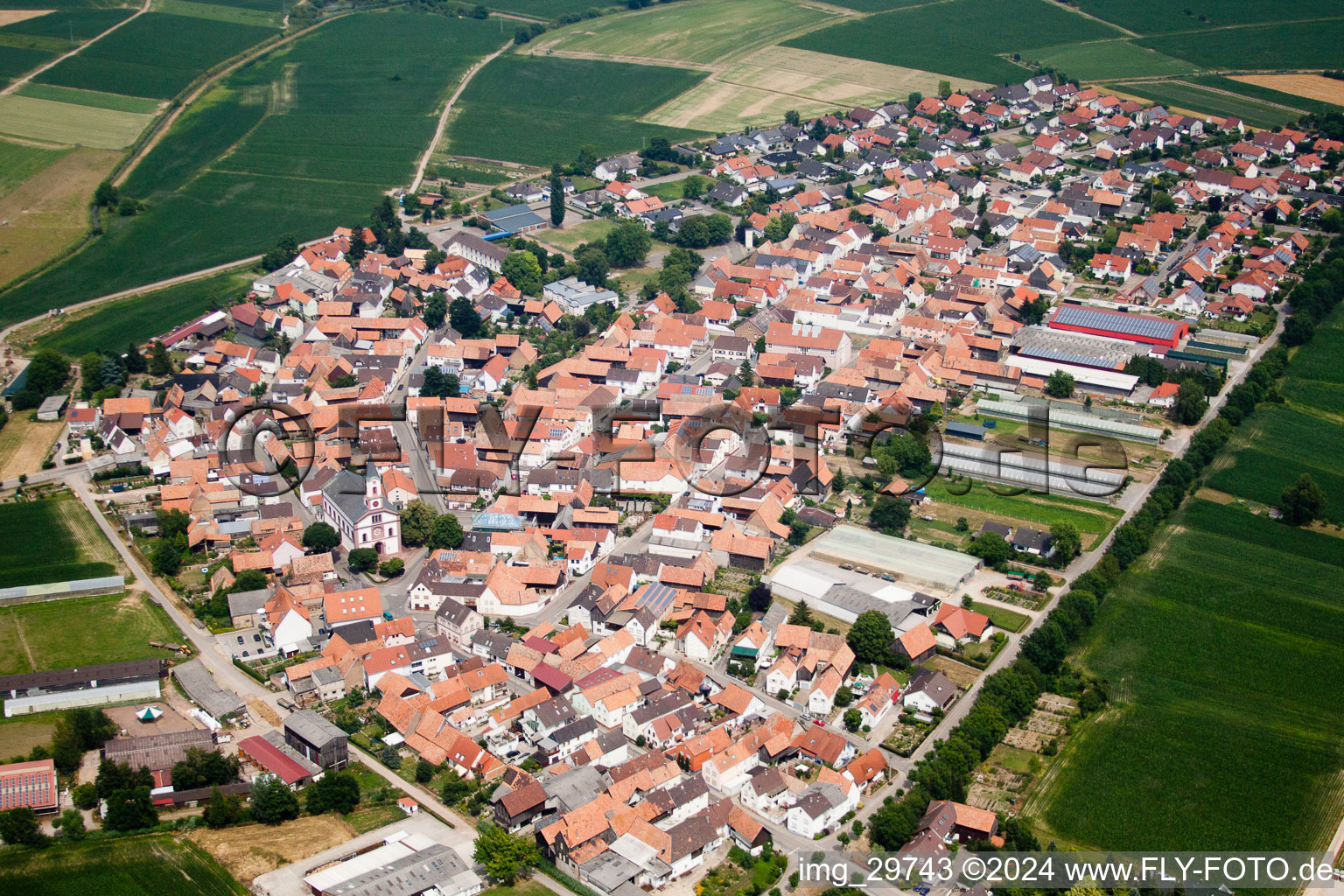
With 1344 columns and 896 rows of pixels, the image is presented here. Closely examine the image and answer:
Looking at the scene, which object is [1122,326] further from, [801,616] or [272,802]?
[272,802]

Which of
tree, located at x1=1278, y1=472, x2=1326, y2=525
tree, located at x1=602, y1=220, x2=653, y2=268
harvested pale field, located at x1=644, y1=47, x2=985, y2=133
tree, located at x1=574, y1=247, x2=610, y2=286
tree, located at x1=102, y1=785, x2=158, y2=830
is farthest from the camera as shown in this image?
harvested pale field, located at x1=644, y1=47, x2=985, y2=133

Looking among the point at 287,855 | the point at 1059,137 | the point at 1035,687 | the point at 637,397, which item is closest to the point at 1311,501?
the point at 1035,687

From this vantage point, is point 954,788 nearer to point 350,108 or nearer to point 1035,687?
point 1035,687

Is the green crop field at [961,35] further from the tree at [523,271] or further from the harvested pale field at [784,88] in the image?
the tree at [523,271]

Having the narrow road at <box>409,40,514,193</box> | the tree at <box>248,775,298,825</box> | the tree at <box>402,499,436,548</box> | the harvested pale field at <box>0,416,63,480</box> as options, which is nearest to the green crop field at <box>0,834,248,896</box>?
the tree at <box>248,775,298,825</box>

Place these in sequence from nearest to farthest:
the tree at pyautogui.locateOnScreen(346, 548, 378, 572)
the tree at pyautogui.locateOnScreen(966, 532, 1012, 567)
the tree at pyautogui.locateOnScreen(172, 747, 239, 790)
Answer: the tree at pyautogui.locateOnScreen(172, 747, 239, 790)
the tree at pyautogui.locateOnScreen(346, 548, 378, 572)
the tree at pyautogui.locateOnScreen(966, 532, 1012, 567)

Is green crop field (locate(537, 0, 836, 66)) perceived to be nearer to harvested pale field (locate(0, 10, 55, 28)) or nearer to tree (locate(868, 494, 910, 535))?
harvested pale field (locate(0, 10, 55, 28))
